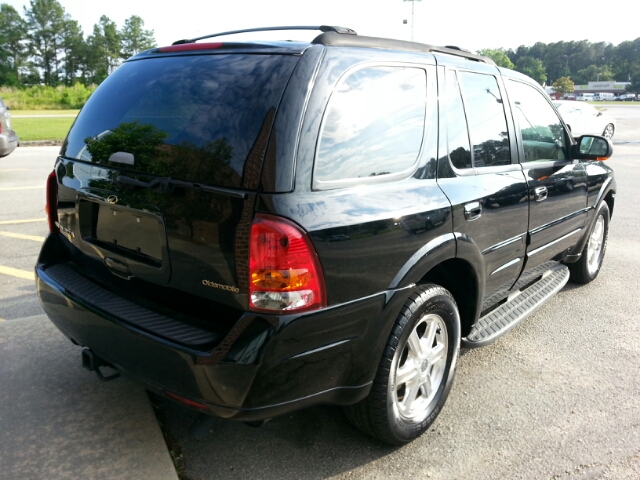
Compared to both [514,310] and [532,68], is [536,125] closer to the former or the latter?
[514,310]

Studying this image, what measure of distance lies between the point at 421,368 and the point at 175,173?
4.92 feet

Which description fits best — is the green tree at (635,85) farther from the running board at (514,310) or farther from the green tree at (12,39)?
the running board at (514,310)

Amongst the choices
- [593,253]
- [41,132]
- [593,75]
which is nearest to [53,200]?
[593,253]

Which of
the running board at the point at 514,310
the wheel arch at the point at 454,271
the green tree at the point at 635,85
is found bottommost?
the running board at the point at 514,310

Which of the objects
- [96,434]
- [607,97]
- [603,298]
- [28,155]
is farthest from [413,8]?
[607,97]

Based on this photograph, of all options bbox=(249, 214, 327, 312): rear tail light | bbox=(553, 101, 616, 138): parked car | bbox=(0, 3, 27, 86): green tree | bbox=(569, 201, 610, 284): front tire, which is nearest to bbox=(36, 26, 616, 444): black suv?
bbox=(249, 214, 327, 312): rear tail light

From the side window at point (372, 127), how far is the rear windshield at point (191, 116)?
26 cm

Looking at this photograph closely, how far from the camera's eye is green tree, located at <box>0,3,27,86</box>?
248 feet

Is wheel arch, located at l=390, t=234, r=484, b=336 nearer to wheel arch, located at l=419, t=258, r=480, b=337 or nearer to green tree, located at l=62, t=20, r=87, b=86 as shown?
wheel arch, located at l=419, t=258, r=480, b=337

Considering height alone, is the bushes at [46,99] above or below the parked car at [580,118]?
above

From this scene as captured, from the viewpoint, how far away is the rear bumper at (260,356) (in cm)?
220

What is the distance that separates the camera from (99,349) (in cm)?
264

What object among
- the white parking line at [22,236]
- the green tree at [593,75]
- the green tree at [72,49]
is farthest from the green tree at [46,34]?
the green tree at [593,75]

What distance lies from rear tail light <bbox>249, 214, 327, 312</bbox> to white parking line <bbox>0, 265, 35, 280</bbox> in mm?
3744
